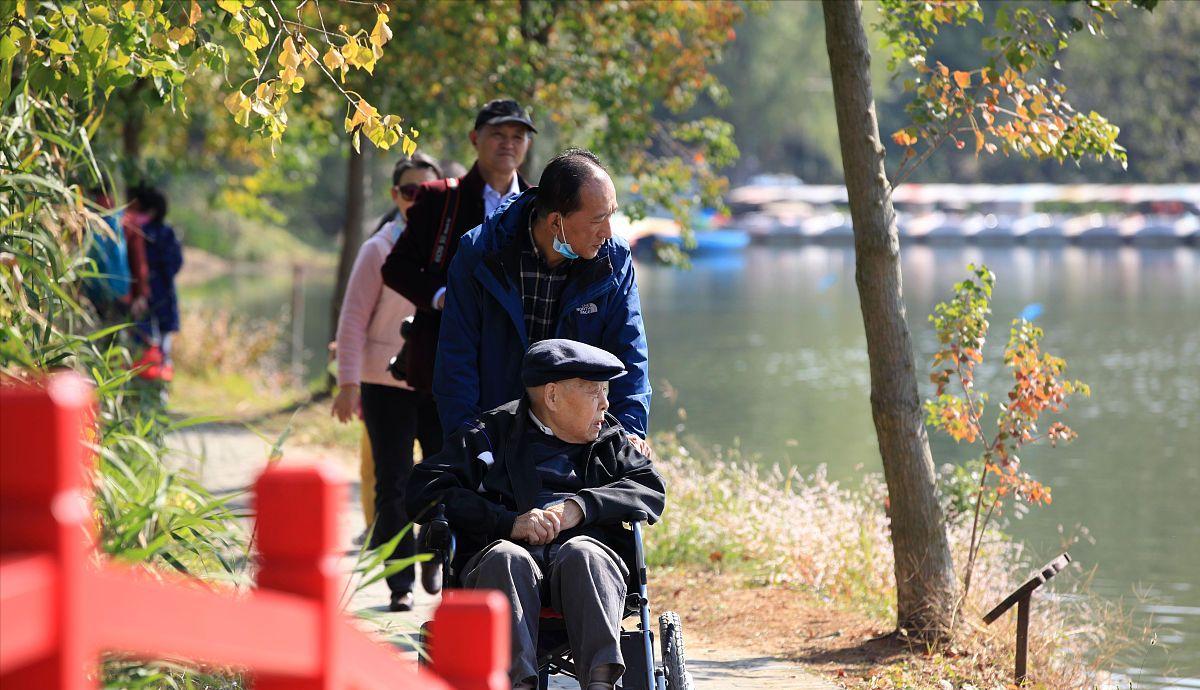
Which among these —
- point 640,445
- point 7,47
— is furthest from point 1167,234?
point 7,47

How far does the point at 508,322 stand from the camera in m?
4.95

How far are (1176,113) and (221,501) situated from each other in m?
79.8

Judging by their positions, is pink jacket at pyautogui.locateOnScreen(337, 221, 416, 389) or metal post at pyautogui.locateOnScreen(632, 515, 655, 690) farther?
pink jacket at pyautogui.locateOnScreen(337, 221, 416, 389)

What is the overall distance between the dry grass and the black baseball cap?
2527 mm

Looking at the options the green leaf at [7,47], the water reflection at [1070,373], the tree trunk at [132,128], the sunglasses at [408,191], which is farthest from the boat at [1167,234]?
the green leaf at [7,47]

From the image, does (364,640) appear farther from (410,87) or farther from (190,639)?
(410,87)

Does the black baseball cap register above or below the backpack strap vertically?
above

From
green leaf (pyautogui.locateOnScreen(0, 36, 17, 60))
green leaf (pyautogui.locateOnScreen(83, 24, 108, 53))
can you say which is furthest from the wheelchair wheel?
green leaf (pyautogui.locateOnScreen(0, 36, 17, 60))

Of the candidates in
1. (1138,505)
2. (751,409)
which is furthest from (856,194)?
(751,409)

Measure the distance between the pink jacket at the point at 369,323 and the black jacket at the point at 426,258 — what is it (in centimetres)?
61

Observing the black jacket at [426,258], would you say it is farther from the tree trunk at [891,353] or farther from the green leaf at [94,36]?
the green leaf at [94,36]

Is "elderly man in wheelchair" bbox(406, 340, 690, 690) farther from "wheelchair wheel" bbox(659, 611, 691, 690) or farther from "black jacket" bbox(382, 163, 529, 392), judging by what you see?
"black jacket" bbox(382, 163, 529, 392)

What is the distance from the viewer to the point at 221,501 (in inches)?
146

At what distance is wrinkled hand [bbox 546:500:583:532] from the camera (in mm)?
4395
